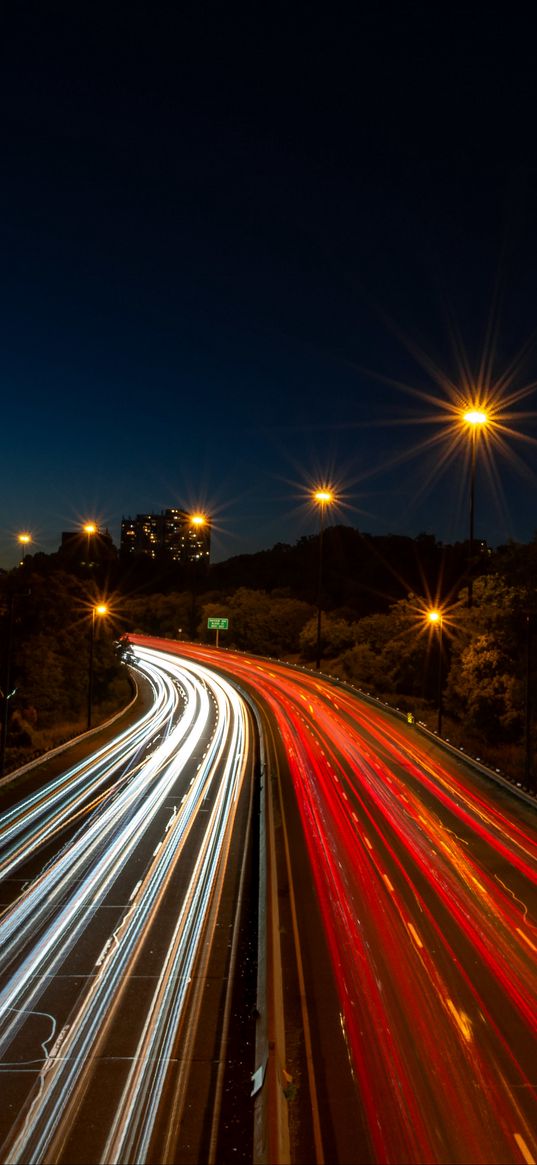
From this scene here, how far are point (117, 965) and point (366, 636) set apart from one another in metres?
54.0

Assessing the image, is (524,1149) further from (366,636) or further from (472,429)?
(366,636)

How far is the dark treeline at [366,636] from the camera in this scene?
3706 centimetres

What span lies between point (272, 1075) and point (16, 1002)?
13.7 feet

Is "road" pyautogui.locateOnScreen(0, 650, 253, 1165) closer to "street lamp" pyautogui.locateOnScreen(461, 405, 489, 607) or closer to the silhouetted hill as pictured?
"street lamp" pyautogui.locateOnScreen(461, 405, 489, 607)

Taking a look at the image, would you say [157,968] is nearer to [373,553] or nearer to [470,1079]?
[470,1079]

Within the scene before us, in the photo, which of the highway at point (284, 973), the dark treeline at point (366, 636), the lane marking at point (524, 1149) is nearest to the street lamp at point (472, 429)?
the dark treeline at point (366, 636)

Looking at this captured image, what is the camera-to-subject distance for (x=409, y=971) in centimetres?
1133

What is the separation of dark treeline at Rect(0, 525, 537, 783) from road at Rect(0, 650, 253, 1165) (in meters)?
10.2

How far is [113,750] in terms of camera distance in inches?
1294

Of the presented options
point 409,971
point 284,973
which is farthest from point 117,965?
point 409,971

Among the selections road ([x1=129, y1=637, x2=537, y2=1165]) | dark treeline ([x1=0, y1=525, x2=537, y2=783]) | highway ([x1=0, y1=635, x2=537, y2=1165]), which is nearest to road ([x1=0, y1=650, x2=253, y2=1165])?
highway ([x1=0, y1=635, x2=537, y2=1165])

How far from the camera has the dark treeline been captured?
37.1 metres

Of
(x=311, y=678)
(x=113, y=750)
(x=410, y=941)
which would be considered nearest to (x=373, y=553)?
(x=311, y=678)

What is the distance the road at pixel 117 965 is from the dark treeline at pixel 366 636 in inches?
403
